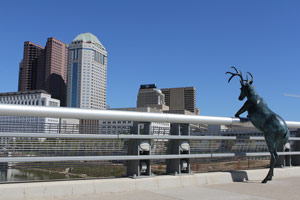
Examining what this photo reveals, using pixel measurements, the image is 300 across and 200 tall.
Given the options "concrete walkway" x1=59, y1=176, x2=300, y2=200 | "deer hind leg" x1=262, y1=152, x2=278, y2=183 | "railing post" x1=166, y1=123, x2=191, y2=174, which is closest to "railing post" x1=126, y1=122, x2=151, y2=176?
"concrete walkway" x1=59, y1=176, x2=300, y2=200

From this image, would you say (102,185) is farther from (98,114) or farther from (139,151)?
(98,114)

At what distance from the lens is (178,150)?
5984 mm

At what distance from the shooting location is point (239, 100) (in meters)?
7.01

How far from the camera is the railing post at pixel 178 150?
19.8 ft

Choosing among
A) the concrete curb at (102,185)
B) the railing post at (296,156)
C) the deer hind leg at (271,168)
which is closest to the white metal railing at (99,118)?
the concrete curb at (102,185)

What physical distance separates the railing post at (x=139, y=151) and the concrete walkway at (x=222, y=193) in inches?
18.0

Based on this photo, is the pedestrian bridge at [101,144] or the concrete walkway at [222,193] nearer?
the pedestrian bridge at [101,144]

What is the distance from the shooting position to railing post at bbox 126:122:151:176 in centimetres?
555

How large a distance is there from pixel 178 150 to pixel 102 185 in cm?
168

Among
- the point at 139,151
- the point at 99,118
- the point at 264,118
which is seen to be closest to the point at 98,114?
the point at 99,118

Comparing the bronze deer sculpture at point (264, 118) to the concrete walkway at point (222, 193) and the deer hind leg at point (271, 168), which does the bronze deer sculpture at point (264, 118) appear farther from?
the concrete walkway at point (222, 193)

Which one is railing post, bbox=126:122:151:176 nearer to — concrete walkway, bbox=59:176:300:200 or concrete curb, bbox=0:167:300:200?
concrete curb, bbox=0:167:300:200

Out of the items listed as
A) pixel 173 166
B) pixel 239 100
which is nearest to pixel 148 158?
pixel 173 166

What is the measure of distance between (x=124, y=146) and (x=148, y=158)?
581mm
